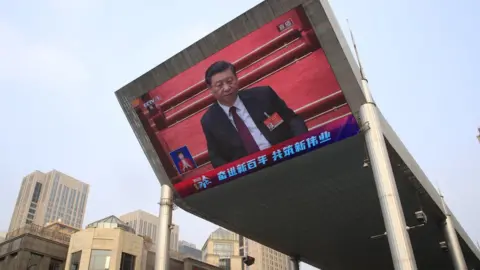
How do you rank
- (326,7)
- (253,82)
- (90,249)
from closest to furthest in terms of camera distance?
1. (326,7)
2. (253,82)
3. (90,249)

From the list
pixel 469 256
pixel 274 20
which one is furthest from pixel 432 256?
pixel 274 20

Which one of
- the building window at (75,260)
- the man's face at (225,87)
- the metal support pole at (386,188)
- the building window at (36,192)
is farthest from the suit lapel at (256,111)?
the building window at (36,192)

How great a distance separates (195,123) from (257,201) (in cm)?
652

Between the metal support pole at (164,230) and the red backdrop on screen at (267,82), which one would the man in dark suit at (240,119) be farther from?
the metal support pole at (164,230)

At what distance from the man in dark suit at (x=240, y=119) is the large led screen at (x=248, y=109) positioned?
0.16 feet

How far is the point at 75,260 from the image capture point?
116 feet

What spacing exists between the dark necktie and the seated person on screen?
3.90 meters

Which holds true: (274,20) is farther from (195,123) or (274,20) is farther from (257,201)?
(257,201)

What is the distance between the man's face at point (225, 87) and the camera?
21234 millimetres

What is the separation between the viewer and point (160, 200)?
24734 millimetres

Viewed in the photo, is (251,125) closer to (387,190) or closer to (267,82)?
(267,82)

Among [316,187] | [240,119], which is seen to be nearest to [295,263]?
[316,187]

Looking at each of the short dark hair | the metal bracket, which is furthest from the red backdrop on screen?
the metal bracket

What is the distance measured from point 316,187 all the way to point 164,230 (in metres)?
9.18
